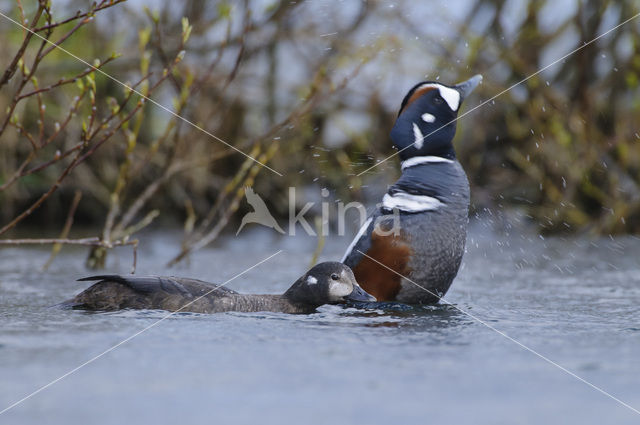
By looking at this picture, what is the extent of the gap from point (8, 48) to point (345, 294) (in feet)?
22.7

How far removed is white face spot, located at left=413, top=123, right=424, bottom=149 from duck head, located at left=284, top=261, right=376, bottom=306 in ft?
3.41

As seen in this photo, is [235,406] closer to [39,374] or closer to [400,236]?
[39,374]

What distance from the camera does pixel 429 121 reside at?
5.93 meters

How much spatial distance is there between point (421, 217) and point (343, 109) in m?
6.24

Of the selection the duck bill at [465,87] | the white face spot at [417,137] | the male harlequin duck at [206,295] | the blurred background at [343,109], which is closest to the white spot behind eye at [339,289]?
the male harlequin duck at [206,295]

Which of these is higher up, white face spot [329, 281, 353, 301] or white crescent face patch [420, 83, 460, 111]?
white crescent face patch [420, 83, 460, 111]

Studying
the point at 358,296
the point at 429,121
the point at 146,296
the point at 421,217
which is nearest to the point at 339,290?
the point at 358,296

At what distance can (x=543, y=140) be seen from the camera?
10.2m

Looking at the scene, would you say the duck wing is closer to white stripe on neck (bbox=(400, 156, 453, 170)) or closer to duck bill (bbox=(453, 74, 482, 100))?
white stripe on neck (bbox=(400, 156, 453, 170))

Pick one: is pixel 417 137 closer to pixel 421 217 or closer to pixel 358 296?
pixel 421 217

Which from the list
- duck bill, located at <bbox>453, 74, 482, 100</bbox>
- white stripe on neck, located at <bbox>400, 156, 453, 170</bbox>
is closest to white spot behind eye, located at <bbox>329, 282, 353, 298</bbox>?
white stripe on neck, located at <bbox>400, 156, 453, 170</bbox>

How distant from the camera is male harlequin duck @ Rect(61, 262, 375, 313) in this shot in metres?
5.06

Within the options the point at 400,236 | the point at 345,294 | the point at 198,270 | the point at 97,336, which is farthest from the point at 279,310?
the point at 198,270

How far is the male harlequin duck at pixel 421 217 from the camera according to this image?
212 inches
